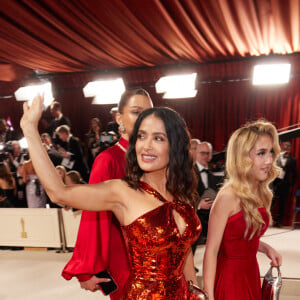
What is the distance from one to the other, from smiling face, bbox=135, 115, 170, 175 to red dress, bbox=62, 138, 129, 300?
0.46m

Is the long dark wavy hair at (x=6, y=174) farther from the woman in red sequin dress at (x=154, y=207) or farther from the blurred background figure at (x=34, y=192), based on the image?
the woman in red sequin dress at (x=154, y=207)

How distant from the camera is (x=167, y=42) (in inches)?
239

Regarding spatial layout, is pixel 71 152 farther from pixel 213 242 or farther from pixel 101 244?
pixel 213 242

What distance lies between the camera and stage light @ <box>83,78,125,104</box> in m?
Result: 7.01

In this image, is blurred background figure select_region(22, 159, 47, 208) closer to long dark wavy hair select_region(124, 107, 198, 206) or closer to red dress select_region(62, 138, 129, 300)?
red dress select_region(62, 138, 129, 300)

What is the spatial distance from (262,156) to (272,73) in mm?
4770

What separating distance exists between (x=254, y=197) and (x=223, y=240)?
0.26m

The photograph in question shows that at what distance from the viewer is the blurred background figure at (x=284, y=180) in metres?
6.75

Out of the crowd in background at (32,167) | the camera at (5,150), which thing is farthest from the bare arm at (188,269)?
the camera at (5,150)

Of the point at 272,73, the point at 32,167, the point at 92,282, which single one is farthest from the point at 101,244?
the point at 272,73

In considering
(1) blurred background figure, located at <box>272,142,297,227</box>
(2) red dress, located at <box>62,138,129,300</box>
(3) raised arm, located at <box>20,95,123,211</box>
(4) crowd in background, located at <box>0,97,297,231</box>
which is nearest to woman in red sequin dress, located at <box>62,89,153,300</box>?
(2) red dress, located at <box>62,138,129,300</box>

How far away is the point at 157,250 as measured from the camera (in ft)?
5.03

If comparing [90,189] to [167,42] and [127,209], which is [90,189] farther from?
[167,42]

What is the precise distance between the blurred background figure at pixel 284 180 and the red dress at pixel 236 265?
4920 mm
